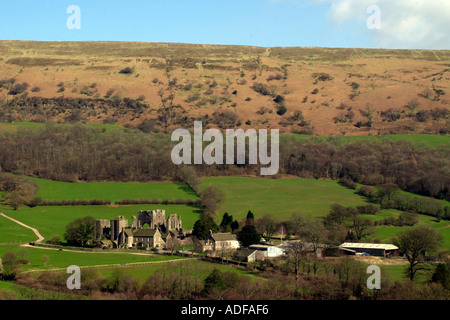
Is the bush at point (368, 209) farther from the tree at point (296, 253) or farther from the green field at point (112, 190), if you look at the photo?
the green field at point (112, 190)

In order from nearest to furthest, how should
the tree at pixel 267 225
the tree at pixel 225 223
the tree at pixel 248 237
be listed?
1. the tree at pixel 248 237
2. the tree at pixel 267 225
3. the tree at pixel 225 223

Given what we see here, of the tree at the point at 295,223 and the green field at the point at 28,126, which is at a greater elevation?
the green field at the point at 28,126

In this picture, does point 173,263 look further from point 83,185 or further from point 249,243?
point 83,185

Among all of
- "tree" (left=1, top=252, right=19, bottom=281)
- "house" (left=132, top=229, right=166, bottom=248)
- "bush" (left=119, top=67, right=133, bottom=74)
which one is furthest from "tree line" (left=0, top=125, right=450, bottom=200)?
"bush" (left=119, top=67, right=133, bottom=74)

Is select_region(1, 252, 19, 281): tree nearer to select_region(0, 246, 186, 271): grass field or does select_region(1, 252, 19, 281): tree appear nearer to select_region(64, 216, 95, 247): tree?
select_region(0, 246, 186, 271): grass field

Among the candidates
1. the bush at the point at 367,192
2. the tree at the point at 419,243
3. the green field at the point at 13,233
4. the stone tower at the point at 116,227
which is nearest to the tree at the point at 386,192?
the bush at the point at 367,192

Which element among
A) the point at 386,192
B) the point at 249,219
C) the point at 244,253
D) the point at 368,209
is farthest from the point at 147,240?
the point at 386,192
